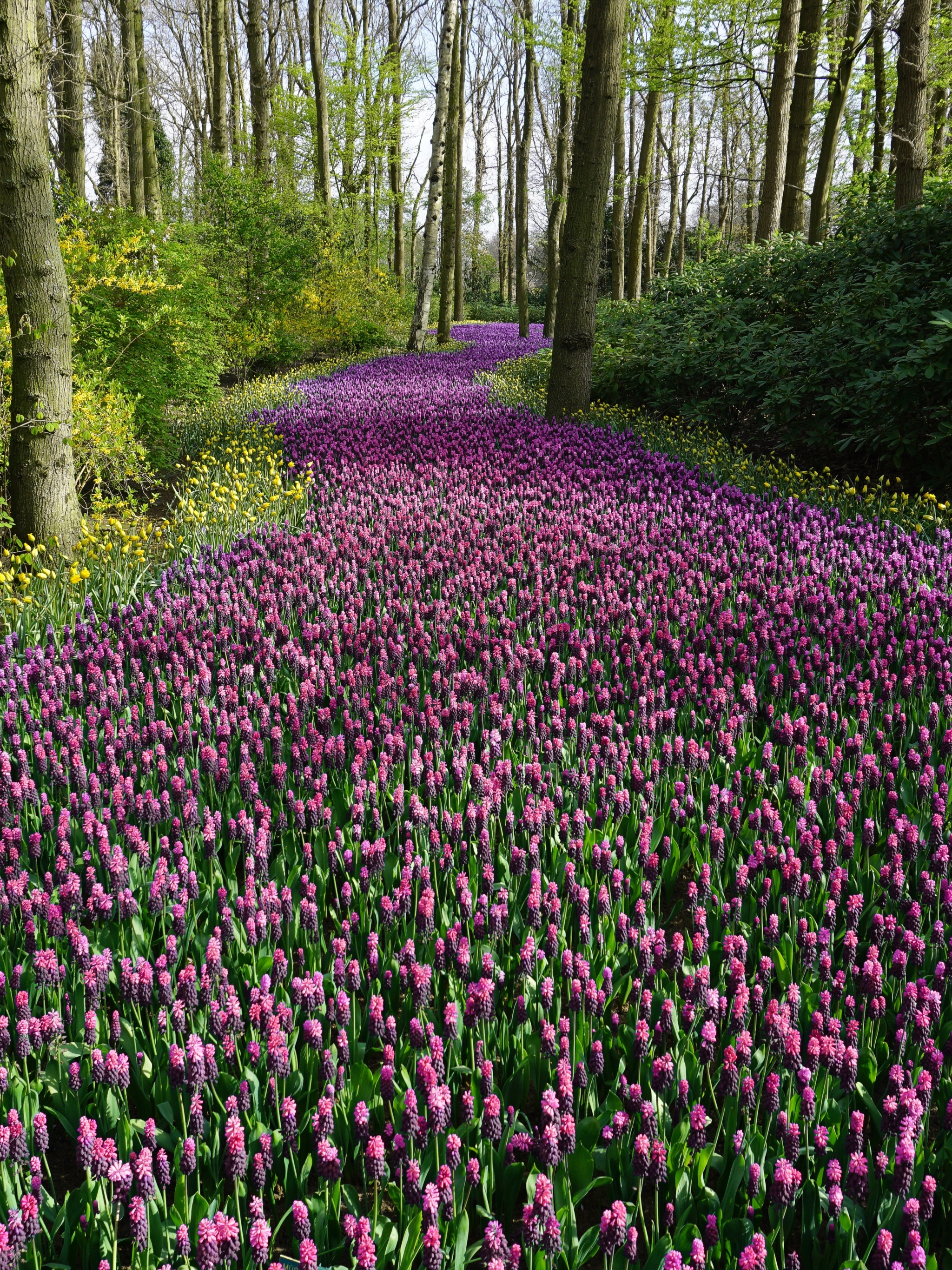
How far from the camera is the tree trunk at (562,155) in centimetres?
1945

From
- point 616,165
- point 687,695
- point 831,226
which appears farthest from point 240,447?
point 616,165

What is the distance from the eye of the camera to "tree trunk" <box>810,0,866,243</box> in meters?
14.0

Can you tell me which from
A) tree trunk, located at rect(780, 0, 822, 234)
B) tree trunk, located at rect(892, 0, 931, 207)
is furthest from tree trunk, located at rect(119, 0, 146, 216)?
tree trunk, located at rect(892, 0, 931, 207)

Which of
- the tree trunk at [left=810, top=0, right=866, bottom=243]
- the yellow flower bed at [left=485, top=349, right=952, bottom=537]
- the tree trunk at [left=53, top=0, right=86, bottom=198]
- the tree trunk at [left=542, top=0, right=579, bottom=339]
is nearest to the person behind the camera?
the yellow flower bed at [left=485, top=349, right=952, bottom=537]

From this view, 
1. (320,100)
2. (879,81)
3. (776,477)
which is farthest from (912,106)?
(320,100)

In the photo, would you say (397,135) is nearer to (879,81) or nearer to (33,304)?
(879,81)

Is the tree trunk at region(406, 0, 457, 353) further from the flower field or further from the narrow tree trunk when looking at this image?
the flower field

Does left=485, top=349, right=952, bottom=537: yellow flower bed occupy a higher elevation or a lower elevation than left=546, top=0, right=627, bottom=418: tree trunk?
lower

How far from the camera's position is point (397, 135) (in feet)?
108

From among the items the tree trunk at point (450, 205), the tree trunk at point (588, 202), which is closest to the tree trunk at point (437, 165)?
the tree trunk at point (450, 205)

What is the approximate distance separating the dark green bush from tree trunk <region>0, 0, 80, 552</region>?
6432 mm

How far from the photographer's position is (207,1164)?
1.89 metres

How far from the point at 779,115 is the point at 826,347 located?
8.28 metres

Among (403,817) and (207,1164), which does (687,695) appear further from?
(207,1164)
